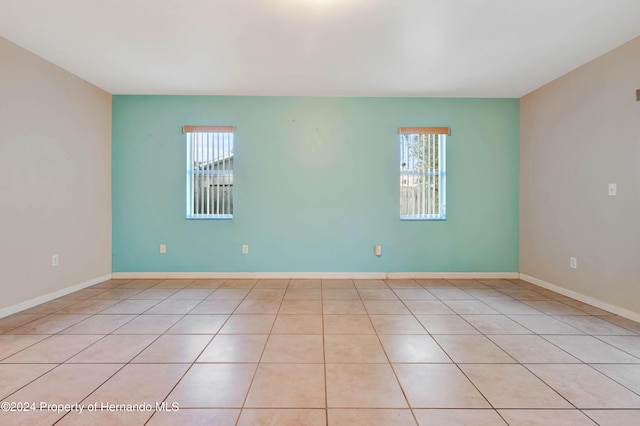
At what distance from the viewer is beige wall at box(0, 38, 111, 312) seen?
2705mm

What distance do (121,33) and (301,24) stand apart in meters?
1.60

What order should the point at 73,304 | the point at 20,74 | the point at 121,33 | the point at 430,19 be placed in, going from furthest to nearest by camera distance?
the point at 73,304
the point at 20,74
the point at 121,33
the point at 430,19

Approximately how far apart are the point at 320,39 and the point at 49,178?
10.3ft

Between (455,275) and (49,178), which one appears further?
(455,275)

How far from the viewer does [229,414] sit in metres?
1.42

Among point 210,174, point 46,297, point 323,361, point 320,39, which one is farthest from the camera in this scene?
point 210,174

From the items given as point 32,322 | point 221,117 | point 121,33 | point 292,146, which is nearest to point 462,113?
point 292,146

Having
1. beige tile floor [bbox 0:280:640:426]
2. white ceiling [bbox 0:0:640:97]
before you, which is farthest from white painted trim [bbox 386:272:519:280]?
white ceiling [bbox 0:0:640:97]

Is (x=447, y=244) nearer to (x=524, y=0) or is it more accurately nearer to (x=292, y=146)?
(x=292, y=146)

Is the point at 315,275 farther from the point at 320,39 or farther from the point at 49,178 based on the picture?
the point at 49,178

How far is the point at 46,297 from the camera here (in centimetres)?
307

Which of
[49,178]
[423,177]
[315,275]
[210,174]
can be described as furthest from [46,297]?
[423,177]

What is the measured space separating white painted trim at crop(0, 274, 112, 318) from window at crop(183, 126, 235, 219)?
1380 millimetres

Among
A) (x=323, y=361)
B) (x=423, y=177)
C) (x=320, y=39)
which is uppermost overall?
(x=320, y=39)
